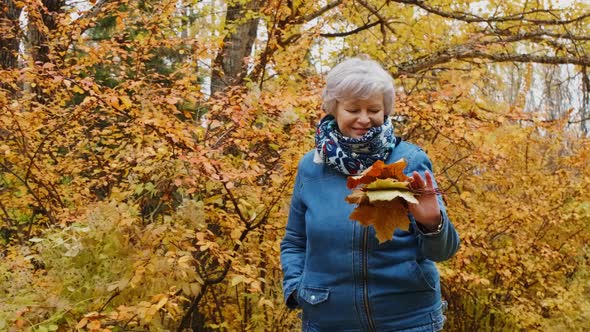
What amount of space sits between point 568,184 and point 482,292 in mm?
1262

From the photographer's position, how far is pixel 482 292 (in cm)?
526

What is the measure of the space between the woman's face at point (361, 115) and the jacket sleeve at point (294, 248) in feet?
0.89

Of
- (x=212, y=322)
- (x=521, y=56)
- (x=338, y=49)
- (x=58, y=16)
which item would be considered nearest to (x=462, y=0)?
(x=521, y=56)

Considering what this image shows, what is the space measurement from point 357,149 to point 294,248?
0.48 metres

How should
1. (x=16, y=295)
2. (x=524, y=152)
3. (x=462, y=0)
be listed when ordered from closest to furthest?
(x=16, y=295)
(x=524, y=152)
(x=462, y=0)

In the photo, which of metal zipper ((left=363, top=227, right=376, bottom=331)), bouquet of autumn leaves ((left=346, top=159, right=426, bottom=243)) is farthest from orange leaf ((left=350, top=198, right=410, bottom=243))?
metal zipper ((left=363, top=227, right=376, bottom=331))

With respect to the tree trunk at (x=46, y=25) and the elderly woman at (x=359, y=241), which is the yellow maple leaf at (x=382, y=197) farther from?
the tree trunk at (x=46, y=25)

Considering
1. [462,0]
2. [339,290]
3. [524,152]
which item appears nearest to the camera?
[339,290]

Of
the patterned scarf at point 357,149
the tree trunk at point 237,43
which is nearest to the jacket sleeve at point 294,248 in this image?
the patterned scarf at point 357,149

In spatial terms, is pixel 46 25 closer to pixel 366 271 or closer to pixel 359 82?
pixel 359 82

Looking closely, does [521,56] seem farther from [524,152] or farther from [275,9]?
[275,9]

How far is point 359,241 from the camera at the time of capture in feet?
5.64

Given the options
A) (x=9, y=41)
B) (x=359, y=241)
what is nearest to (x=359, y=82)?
(x=359, y=241)

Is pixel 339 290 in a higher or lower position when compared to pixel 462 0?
lower
